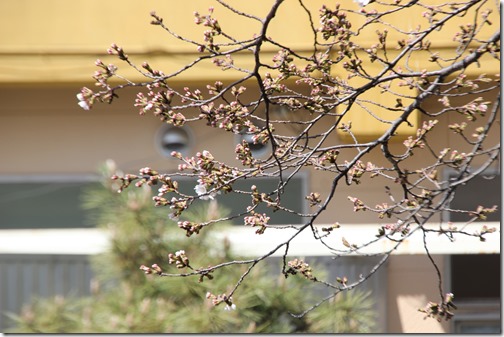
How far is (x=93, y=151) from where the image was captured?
765 centimetres

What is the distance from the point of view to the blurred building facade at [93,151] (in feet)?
23.1

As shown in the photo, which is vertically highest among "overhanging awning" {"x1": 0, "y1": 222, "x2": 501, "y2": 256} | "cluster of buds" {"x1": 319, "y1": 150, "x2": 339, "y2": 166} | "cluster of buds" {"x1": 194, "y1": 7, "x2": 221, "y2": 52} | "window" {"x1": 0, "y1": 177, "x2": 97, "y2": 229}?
"cluster of buds" {"x1": 194, "y1": 7, "x2": 221, "y2": 52}

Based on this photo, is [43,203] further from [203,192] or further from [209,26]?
[209,26]

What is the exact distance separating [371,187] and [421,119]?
0.59 meters

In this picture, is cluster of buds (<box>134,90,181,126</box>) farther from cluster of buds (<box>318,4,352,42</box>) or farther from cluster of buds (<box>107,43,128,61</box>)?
cluster of buds (<box>318,4,352,42</box>)

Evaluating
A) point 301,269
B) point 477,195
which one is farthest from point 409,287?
point 301,269

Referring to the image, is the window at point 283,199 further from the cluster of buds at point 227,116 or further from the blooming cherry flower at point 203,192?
the cluster of buds at point 227,116

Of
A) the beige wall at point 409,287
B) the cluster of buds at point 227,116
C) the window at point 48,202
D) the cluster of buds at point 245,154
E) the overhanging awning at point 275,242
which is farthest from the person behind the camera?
the window at point 48,202

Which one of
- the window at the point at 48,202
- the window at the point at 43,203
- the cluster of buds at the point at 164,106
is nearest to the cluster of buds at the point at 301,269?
the cluster of buds at the point at 164,106

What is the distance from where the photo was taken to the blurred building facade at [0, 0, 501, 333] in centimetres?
704

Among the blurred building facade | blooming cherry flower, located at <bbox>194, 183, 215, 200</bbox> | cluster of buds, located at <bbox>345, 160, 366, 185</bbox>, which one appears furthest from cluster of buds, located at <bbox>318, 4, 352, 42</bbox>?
the blurred building facade

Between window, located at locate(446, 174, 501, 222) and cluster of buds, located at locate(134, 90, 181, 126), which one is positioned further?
window, located at locate(446, 174, 501, 222)

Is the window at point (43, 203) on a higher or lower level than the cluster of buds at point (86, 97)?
lower

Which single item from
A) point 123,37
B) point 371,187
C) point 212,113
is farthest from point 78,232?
point 212,113
